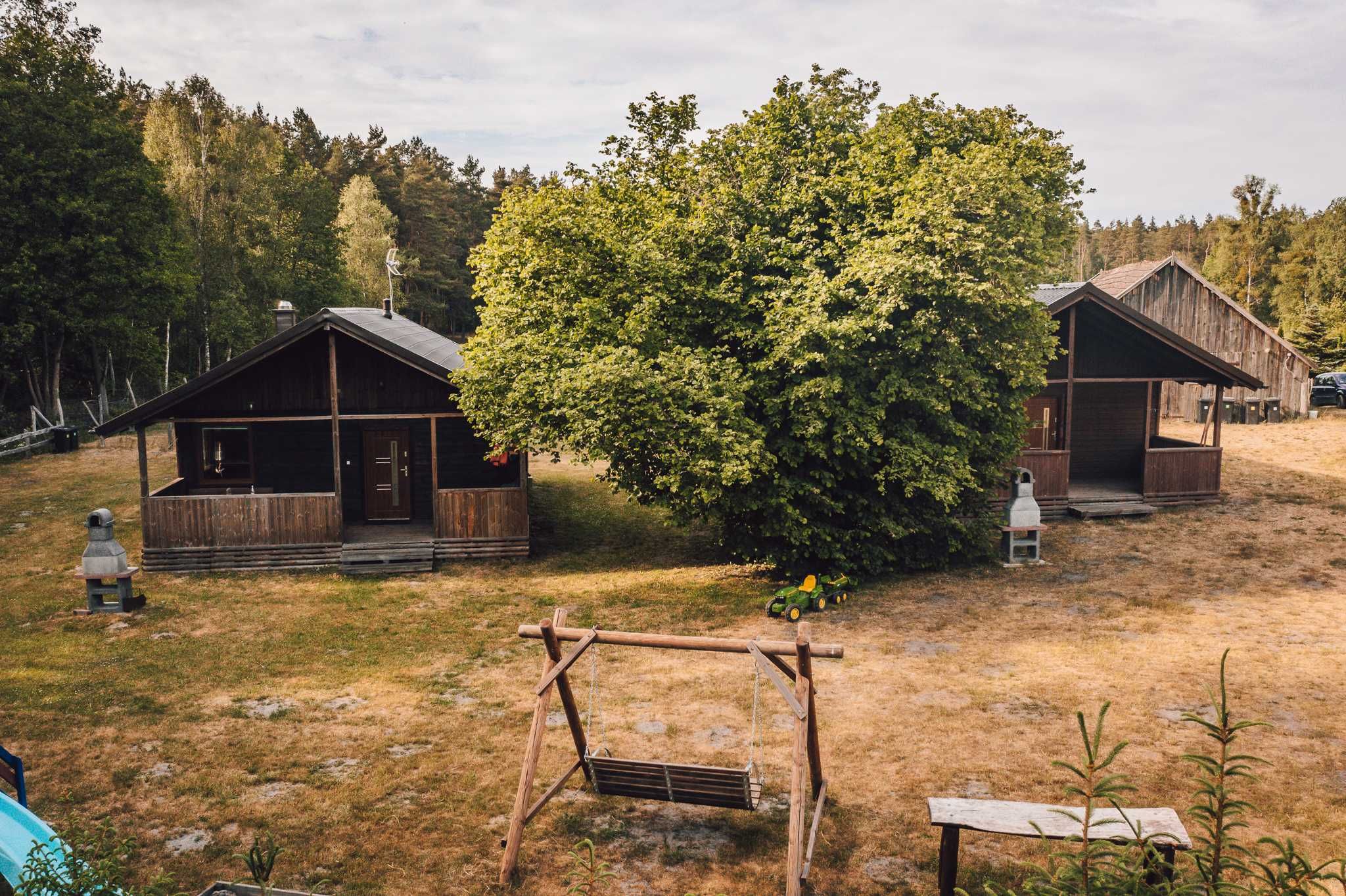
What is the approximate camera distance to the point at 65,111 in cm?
3219

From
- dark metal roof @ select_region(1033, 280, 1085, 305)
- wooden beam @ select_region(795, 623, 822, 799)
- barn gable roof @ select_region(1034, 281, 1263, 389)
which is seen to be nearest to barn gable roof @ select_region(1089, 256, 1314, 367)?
dark metal roof @ select_region(1033, 280, 1085, 305)

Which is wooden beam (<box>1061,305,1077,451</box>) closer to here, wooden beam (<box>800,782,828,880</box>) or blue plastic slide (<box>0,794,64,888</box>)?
wooden beam (<box>800,782,828,880</box>)

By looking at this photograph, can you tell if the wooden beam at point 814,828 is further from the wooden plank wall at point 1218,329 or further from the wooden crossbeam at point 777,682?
the wooden plank wall at point 1218,329

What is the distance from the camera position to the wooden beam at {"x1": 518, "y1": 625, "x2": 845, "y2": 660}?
23.9 feet

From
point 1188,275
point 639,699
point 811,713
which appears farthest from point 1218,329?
point 811,713

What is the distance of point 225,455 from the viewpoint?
67.4 ft

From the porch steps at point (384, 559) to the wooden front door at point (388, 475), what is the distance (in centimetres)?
255

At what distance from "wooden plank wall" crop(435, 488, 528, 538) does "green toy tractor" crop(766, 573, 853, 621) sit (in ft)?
19.7

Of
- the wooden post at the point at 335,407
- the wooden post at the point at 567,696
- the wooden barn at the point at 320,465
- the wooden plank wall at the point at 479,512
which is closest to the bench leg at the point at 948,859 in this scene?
the wooden post at the point at 567,696

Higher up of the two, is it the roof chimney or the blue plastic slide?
the roof chimney

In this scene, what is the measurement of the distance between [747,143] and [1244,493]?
16.1m

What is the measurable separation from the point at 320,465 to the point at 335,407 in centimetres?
348

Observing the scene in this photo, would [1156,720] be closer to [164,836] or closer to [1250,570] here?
[1250,570]

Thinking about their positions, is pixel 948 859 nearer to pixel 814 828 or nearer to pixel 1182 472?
pixel 814 828
